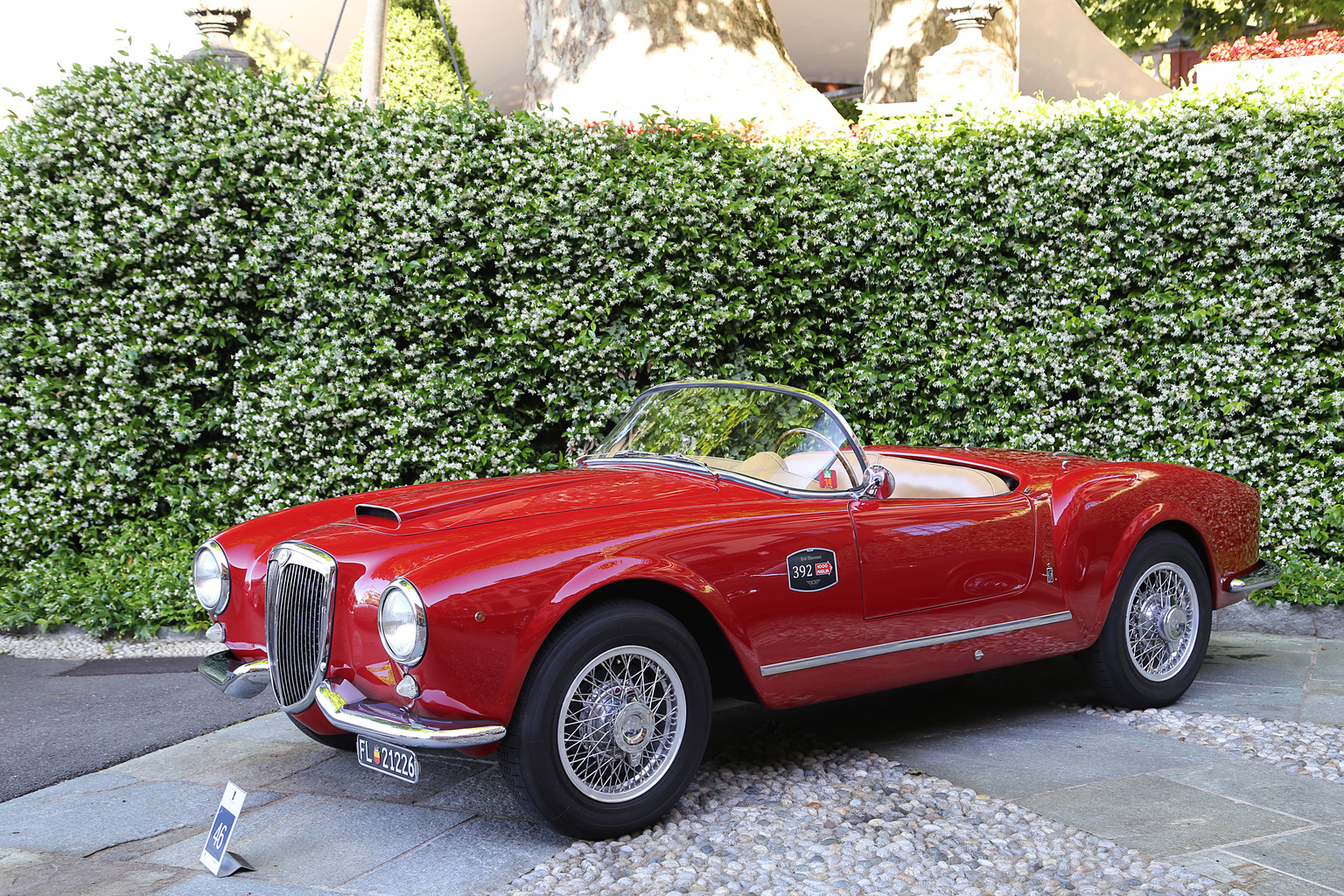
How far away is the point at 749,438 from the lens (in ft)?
13.3

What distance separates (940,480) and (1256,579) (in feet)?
5.61

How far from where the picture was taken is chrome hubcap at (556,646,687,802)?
3146mm

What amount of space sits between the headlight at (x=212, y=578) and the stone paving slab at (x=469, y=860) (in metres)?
1.28

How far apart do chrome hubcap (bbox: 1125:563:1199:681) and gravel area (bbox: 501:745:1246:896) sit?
1483mm

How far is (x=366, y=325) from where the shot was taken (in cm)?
→ 630

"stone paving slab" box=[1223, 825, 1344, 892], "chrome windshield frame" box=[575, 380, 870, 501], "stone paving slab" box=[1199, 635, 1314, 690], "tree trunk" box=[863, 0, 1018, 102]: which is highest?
"tree trunk" box=[863, 0, 1018, 102]

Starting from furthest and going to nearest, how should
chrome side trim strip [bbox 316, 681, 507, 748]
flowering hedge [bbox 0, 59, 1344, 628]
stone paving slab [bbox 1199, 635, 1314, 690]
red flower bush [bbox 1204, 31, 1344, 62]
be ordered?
red flower bush [bbox 1204, 31, 1344, 62] → flowering hedge [bbox 0, 59, 1344, 628] → stone paving slab [bbox 1199, 635, 1314, 690] → chrome side trim strip [bbox 316, 681, 507, 748]

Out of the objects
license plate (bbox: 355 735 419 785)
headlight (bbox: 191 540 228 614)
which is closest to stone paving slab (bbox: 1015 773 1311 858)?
license plate (bbox: 355 735 419 785)

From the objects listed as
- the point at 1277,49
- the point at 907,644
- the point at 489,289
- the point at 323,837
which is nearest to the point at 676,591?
the point at 907,644

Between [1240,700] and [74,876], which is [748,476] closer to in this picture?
[74,876]

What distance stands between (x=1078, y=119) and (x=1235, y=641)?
3.36 m

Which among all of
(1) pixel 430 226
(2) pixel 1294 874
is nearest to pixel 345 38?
(1) pixel 430 226

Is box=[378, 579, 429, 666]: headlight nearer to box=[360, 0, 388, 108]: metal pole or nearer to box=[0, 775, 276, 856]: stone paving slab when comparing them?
box=[0, 775, 276, 856]: stone paving slab

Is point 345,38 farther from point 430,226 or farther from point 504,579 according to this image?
point 504,579
